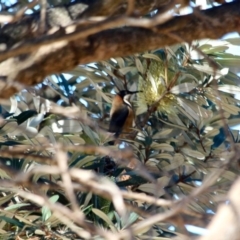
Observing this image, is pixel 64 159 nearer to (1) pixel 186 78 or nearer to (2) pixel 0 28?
(2) pixel 0 28

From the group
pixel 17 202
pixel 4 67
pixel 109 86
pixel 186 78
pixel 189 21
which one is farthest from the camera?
pixel 109 86

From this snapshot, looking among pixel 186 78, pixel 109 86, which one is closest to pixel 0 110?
pixel 109 86

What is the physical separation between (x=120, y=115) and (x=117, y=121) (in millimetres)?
294

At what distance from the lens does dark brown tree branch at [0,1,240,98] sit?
1.26 meters

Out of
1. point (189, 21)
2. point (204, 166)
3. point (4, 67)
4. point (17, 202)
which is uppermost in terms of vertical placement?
point (4, 67)

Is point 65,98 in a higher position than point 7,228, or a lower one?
higher

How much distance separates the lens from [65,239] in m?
2.31

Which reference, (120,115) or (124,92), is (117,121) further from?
(124,92)

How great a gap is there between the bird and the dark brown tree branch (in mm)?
1723

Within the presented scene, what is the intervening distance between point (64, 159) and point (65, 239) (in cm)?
145

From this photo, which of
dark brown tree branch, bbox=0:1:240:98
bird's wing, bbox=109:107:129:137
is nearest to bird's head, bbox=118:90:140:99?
bird's wing, bbox=109:107:129:137

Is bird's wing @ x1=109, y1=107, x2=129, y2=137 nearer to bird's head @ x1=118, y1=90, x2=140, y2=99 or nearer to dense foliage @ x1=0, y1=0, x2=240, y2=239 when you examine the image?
bird's head @ x1=118, y1=90, x2=140, y2=99

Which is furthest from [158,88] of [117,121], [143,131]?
[117,121]

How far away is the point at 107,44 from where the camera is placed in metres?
1.31
